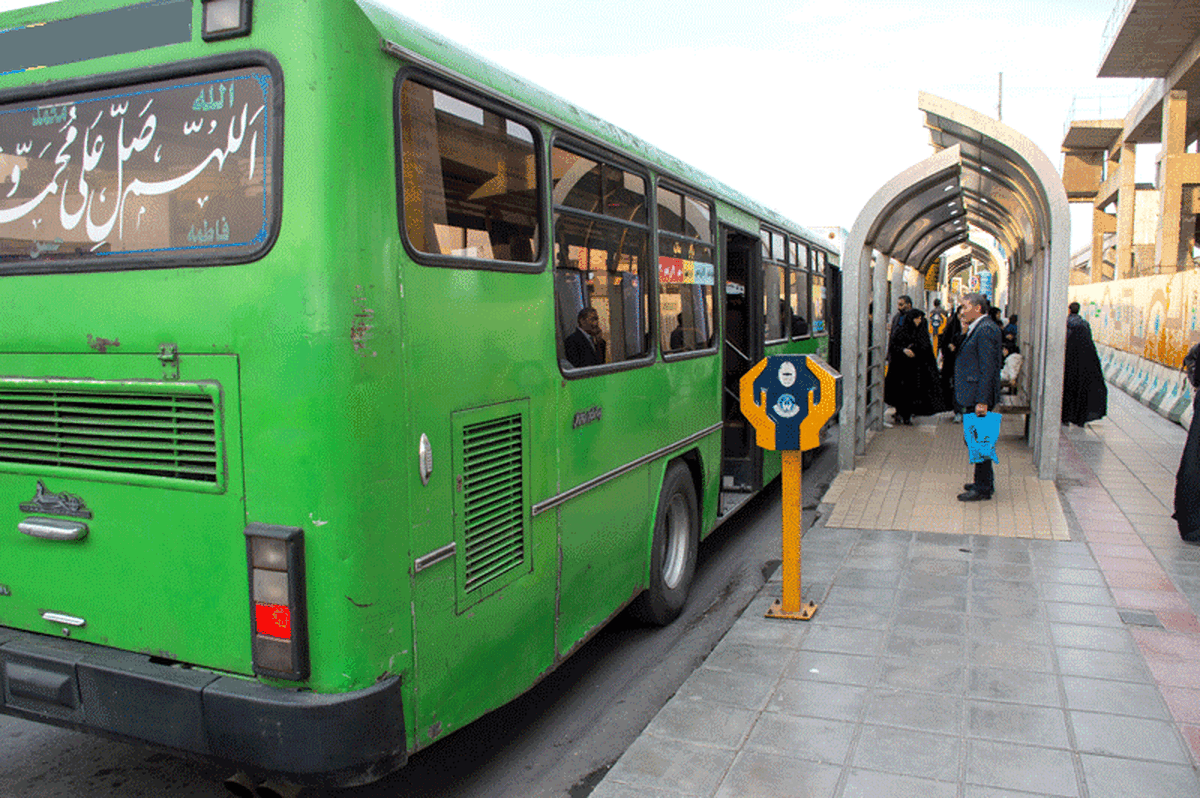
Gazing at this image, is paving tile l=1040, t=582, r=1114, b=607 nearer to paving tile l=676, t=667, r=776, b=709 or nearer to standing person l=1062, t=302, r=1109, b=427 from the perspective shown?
paving tile l=676, t=667, r=776, b=709

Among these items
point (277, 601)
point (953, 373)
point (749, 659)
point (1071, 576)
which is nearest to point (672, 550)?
point (749, 659)

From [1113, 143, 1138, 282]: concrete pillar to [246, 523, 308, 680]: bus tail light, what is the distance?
44.3 meters

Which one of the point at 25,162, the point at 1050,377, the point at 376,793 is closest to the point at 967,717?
the point at 376,793

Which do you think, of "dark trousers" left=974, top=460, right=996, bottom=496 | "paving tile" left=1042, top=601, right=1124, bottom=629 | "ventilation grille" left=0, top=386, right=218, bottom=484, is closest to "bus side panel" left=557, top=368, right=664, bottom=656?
"ventilation grille" left=0, top=386, right=218, bottom=484

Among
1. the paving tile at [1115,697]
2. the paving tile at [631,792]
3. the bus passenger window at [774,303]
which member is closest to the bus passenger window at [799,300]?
the bus passenger window at [774,303]

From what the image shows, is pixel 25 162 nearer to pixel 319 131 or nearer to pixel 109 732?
pixel 319 131

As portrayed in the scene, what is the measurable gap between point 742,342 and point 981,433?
228 centimetres

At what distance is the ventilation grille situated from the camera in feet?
9.48

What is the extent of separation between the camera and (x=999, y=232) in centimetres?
1481

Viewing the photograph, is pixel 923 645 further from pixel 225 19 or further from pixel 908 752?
pixel 225 19

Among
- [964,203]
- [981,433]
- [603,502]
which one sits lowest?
[981,433]

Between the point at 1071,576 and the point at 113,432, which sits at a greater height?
the point at 113,432

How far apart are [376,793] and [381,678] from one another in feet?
3.85

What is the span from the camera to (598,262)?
4.42 metres
